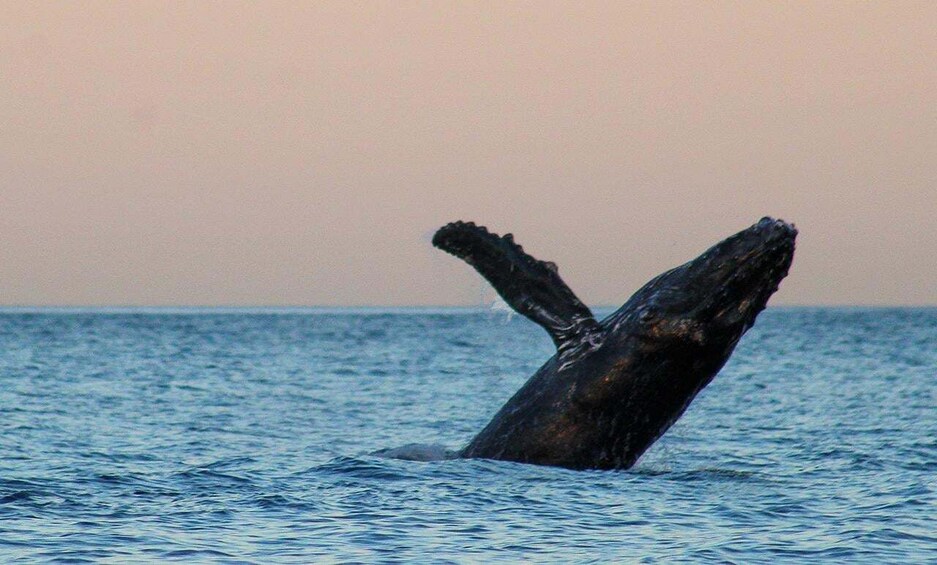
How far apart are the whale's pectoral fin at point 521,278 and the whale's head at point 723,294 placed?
2.00ft

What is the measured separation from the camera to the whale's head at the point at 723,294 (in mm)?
12328

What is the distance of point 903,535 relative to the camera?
35.3 feet

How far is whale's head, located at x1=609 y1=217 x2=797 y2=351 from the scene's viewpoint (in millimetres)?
12328

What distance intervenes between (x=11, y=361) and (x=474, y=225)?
1615 inches

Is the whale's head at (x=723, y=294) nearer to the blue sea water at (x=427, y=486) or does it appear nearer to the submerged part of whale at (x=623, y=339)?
the submerged part of whale at (x=623, y=339)

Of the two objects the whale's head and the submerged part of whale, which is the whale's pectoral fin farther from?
the whale's head

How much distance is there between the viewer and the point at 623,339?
12.6 metres

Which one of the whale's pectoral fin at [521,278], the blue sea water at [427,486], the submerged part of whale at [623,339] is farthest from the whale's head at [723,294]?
the blue sea water at [427,486]

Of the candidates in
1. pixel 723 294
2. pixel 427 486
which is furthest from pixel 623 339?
pixel 427 486

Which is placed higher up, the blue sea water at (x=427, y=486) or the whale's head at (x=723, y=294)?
A: the whale's head at (x=723, y=294)

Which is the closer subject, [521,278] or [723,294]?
[723,294]

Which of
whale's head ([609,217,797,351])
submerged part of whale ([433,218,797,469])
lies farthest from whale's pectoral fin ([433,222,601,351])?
whale's head ([609,217,797,351])

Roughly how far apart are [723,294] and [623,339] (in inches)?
39.2

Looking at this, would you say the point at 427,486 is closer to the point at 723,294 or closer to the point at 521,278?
the point at 521,278
